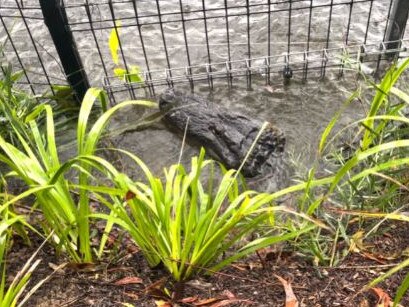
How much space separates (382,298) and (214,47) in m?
2.30

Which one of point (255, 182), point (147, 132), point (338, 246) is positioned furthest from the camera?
point (147, 132)

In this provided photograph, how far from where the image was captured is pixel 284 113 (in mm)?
3012

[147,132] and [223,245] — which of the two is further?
[147,132]

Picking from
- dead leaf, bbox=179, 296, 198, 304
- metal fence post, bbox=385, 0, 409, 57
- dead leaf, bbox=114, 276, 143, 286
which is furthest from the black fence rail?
dead leaf, bbox=179, 296, 198, 304

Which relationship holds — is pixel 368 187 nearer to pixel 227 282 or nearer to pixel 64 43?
pixel 227 282

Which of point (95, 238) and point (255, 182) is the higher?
point (95, 238)

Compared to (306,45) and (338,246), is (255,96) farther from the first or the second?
(338,246)

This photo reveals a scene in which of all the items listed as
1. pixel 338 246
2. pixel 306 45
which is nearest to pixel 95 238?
pixel 338 246

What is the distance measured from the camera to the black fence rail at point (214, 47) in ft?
9.83

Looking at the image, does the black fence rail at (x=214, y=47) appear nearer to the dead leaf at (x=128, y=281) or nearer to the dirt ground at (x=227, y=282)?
the dirt ground at (x=227, y=282)

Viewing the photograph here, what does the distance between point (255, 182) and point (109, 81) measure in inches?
47.1

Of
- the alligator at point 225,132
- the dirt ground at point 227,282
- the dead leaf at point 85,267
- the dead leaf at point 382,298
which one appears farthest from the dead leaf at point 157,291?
the alligator at point 225,132

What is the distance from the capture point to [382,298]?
5.28 feet

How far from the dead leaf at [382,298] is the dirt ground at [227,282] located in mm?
18
